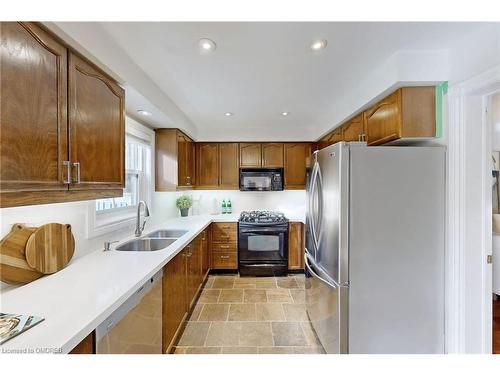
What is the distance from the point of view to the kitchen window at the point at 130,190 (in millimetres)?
1932

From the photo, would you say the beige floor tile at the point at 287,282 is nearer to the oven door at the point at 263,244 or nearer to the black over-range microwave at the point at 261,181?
the oven door at the point at 263,244

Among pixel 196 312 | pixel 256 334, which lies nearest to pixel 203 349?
pixel 256 334

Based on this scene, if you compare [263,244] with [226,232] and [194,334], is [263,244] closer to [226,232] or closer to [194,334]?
[226,232]

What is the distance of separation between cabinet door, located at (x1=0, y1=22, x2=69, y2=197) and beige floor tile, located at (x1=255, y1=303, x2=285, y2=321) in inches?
86.9

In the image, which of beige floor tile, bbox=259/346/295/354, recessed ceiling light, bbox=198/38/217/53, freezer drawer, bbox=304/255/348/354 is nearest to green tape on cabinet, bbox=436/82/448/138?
freezer drawer, bbox=304/255/348/354

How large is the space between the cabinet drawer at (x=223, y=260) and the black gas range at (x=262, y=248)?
0.14 metres

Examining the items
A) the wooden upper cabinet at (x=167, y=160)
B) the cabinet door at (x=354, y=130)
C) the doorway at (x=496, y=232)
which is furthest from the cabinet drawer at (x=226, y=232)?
the doorway at (x=496, y=232)

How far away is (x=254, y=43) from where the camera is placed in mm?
1468

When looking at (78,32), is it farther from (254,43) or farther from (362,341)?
(362,341)

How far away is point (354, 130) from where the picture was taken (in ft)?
7.78

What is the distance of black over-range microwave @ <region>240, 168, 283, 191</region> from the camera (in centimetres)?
382

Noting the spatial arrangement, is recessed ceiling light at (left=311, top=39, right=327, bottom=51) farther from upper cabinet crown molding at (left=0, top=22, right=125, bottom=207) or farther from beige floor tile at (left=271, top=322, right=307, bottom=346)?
beige floor tile at (left=271, top=322, right=307, bottom=346)

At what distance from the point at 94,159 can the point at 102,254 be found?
2.62ft

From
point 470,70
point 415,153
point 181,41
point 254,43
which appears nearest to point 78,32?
point 181,41
